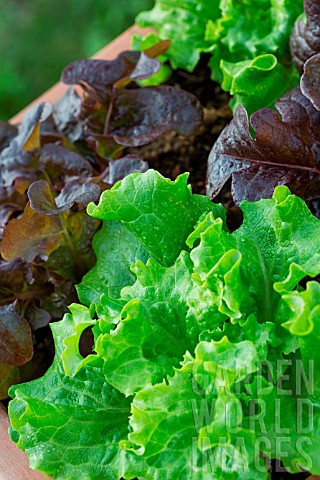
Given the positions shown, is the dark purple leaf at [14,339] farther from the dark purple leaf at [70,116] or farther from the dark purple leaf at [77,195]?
the dark purple leaf at [70,116]

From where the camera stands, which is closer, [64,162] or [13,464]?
[13,464]

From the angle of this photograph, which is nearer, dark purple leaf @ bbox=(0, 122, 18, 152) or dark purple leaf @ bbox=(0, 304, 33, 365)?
dark purple leaf @ bbox=(0, 304, 33, 365)

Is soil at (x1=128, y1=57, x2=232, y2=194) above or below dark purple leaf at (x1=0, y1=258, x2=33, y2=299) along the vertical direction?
below

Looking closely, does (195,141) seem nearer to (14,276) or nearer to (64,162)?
(64,162)

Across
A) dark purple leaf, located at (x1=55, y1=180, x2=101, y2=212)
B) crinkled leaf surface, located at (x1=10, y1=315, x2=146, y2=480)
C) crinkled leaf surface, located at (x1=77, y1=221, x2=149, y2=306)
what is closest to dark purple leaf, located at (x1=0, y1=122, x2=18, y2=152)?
dark purple leaf, located at (x1=55, y1=180, x2=101, y2=212)

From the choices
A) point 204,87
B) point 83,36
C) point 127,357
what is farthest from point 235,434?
point 83,36

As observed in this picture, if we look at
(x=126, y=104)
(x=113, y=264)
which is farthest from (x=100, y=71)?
(x=113, y=264)

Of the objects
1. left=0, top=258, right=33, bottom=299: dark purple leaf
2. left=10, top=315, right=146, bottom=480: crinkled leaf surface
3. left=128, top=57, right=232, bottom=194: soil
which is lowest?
left=128, top=57, right=232, bottom=194: soil

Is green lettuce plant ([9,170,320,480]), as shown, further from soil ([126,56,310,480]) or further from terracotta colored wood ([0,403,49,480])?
soil ([126,56,310,480])
